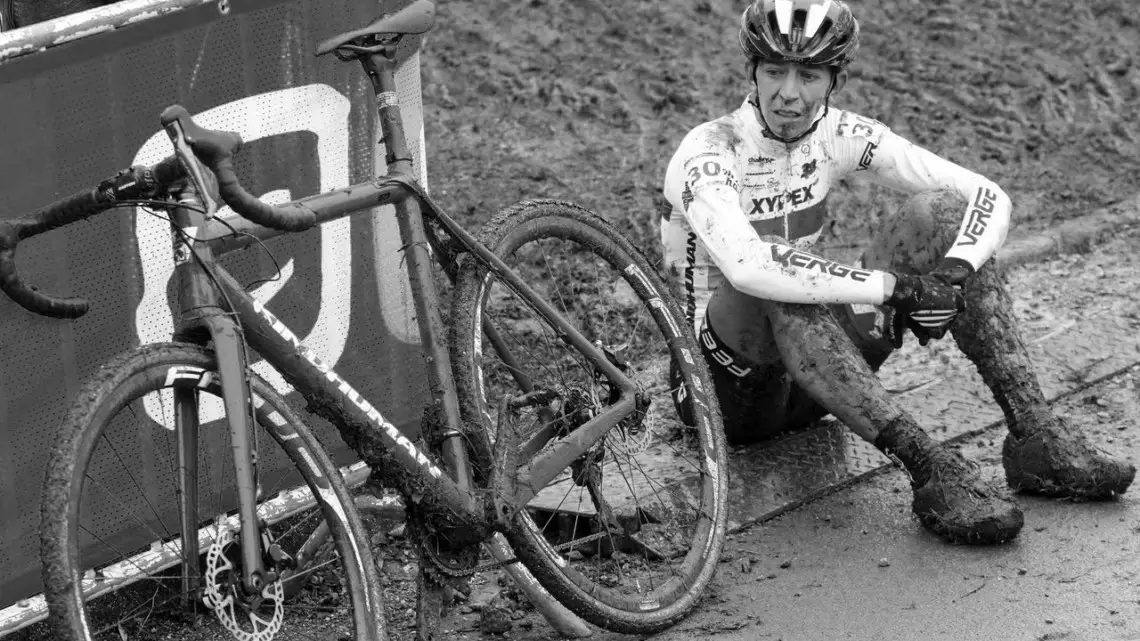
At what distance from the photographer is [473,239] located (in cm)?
374

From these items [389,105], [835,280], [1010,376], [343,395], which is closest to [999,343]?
[1010,376]

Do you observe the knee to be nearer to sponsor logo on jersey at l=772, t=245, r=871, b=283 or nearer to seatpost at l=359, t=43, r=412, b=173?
sponsor logo on jersey at l=772, t=245, r=871, b=283

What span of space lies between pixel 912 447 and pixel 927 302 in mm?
424

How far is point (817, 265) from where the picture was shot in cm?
426

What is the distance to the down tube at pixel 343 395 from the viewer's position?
3201 mm

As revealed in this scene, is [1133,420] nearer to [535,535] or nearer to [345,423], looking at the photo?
[535,535]

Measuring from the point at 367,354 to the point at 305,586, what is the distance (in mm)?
702

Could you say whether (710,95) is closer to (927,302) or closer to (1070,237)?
(1070,237)

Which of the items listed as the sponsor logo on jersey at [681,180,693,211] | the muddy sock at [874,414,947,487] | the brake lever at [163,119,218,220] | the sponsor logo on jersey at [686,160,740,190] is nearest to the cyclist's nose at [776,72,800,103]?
the sponsor logo on jersey at [686,160,740,190]

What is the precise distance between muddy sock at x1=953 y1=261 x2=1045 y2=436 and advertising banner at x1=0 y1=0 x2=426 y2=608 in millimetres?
1720

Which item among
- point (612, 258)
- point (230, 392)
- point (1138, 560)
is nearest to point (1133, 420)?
point (1138, 560)

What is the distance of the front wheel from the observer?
3.73 metres

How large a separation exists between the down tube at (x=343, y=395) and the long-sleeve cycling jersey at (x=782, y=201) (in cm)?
123

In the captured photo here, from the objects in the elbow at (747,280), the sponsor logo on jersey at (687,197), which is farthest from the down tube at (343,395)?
the sponsor logo on jersey at (687,197)
